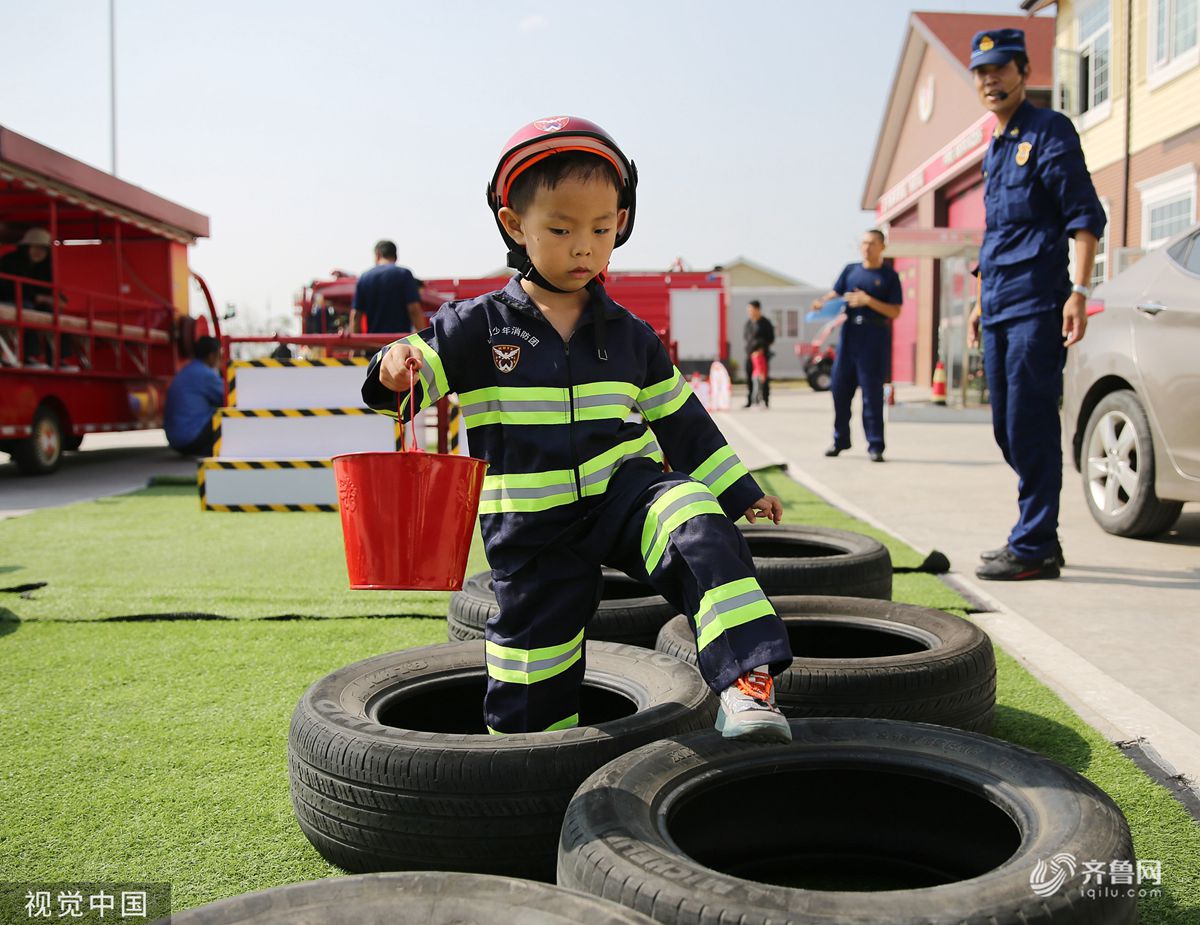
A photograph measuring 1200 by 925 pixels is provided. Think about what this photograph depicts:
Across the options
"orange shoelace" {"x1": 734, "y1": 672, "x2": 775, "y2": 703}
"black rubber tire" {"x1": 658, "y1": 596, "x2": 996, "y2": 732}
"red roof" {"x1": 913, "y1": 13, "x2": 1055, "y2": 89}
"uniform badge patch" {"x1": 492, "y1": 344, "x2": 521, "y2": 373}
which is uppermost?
"red roof" {"x1": 913, "y1": 13, "x2": 1055, "y2": 89}

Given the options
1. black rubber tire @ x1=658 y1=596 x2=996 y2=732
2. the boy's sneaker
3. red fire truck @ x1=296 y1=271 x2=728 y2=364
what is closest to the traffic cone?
red fire truck @ x1=296 y1=271 x2=728 y2=364

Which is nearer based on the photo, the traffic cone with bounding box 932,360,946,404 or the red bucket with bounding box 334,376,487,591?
the red bucket with bounding box 334,376,487,591

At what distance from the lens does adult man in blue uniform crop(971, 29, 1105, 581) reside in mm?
4574

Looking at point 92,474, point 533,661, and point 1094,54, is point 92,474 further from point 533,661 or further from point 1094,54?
point 1094,54

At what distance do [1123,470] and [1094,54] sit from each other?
662 inches

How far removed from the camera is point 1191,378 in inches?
199

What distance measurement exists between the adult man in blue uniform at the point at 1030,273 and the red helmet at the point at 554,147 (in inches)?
118

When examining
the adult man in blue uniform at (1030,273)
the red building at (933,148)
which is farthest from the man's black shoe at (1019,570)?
the red building at (933,148)

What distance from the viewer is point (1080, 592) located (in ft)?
15.0

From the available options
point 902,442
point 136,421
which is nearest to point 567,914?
point 902,442

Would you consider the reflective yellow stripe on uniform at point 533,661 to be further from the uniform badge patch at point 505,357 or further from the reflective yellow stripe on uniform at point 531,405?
the uniform badge patch at point 505,357

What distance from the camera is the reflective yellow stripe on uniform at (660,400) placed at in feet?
7.89

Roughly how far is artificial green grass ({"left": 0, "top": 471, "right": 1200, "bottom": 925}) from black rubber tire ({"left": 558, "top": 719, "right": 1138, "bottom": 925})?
14.3 inches

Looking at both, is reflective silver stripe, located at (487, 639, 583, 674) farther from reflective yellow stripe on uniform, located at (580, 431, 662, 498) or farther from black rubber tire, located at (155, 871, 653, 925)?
black rubber tire, located at (155, 871, 653, 925)
